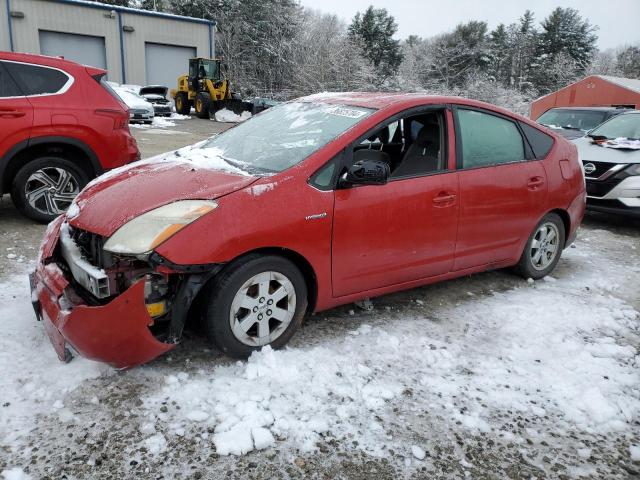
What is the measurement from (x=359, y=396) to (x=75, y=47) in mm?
28297

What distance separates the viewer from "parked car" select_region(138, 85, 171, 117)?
22.4 metres

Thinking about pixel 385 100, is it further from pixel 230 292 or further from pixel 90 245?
pixel 90 245

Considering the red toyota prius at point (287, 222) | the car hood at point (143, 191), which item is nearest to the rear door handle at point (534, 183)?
the red toyota prius at point (287, 222)

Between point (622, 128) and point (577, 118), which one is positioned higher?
point (577, 118)

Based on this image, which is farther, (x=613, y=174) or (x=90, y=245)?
(x=613, y=174)

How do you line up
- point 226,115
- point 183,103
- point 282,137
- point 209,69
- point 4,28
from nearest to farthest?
point 282,137, point 226,115, point 4,28, point 209,69, point 183,103

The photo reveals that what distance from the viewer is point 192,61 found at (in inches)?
948

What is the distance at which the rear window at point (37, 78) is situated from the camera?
525 cm

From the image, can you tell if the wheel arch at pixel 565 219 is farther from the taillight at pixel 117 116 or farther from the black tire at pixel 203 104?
the black tire at pixel 203 104

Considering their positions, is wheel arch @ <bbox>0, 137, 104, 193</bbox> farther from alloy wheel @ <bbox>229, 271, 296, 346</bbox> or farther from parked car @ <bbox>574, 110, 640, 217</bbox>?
parked car @ <bbox>574, 110, 640, 217</bbox>

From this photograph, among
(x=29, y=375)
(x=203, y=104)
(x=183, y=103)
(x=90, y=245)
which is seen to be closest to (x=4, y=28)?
(x=183, y=103)

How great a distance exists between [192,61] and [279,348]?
23475 millimetres

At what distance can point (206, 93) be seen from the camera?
23609 millimetres

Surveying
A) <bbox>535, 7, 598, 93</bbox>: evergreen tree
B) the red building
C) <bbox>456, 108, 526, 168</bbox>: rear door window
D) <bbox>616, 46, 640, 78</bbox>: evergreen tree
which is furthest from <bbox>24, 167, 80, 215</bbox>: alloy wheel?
<bbox>616, 46, 640, 78</bbox>: evergreen tree
